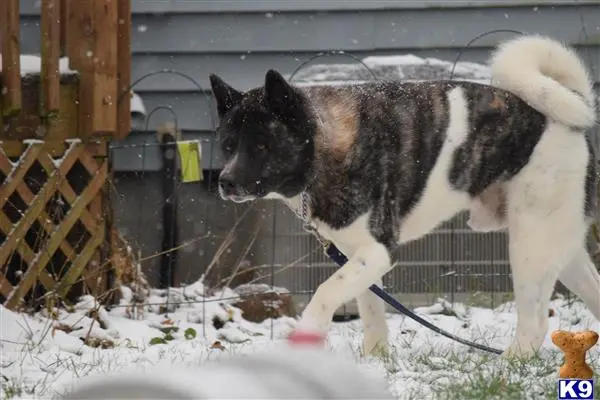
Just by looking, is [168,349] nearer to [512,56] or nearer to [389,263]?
[389,263]

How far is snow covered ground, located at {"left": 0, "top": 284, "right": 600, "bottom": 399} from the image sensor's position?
3525mm

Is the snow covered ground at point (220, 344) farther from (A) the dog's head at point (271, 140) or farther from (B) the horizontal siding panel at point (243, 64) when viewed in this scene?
(B) the horizontal siding panel at point (243, 64)

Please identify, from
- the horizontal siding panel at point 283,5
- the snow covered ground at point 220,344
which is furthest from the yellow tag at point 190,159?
the horizontal siding panel at point 283,5

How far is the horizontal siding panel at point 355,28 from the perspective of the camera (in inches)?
275

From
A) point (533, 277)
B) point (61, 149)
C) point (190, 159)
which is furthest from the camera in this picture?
point (190, 159)

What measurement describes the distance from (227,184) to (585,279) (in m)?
1.69

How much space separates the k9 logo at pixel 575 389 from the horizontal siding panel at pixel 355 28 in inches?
164

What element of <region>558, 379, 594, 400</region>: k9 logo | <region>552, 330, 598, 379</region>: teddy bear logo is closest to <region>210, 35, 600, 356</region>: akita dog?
<region>552, 330, 598, 379</region>: teddy bear logo

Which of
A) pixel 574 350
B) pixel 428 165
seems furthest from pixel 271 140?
pixel 574 350

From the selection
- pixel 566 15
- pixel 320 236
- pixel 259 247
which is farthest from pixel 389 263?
pixel 566 15

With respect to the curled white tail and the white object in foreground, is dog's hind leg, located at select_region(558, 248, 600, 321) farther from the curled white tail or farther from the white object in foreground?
the white object in foreground

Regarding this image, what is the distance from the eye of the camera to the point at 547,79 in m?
4.47

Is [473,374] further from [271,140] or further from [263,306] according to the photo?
[263,306]

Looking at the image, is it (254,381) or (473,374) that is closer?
(254,381)
